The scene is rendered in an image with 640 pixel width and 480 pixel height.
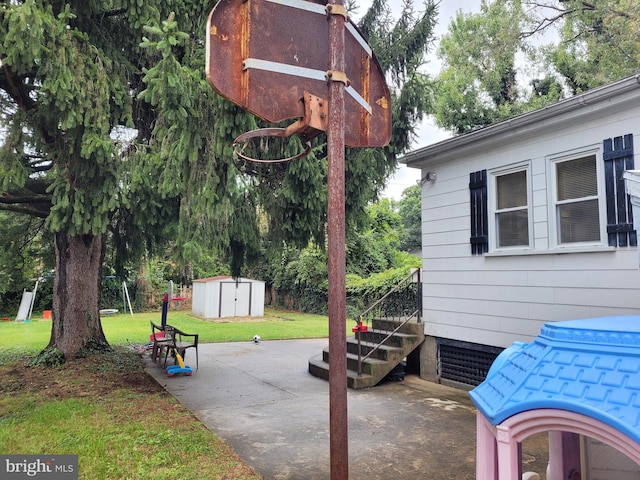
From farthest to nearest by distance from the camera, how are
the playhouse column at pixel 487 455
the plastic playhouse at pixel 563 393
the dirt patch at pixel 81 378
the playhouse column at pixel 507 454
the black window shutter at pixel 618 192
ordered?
the dirt patch at pixel 81 378
the black window shutter at pixel 618 192
the playhouse column at pixel 487 455
the playhouse column at pixel 507 454
the plastic playhouse at pixel 563 393

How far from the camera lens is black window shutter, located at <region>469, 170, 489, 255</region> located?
6371 mm

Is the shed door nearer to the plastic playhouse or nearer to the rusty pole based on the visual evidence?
the rusty pole

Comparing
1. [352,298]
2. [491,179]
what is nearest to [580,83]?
[352,298]

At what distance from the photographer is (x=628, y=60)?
1484 centimetres

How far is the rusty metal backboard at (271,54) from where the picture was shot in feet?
5.80

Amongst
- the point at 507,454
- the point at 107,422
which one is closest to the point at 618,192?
the point at 507,454

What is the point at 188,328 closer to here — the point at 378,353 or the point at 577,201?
the point at 378,353

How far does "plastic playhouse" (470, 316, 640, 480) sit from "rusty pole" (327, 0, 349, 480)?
0.56 meters

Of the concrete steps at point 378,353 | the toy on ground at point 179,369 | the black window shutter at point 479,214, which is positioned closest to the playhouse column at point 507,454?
the black window shutter at point 479,214

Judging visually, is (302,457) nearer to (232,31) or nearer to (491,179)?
(232,31)

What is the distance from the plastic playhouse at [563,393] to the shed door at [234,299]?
17825 mm

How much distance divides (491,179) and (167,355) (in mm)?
6576

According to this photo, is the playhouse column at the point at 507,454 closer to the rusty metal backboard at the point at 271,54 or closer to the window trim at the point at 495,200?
the rusty metal backboard at the point at 271,54

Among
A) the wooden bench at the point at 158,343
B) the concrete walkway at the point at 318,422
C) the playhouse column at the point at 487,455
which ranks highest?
the playhouse column at the point at 487,455
